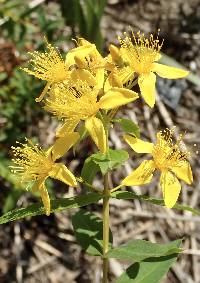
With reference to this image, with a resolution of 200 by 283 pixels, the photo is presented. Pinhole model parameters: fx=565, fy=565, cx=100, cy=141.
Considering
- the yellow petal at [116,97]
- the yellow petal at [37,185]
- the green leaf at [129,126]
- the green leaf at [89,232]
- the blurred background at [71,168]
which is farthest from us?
the blurred background at [71,168]

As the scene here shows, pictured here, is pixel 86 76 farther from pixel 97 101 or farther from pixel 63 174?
pixel 63 174

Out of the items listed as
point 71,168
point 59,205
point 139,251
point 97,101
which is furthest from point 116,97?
point 71,168

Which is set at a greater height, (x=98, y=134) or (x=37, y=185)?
(x=98, y=134)

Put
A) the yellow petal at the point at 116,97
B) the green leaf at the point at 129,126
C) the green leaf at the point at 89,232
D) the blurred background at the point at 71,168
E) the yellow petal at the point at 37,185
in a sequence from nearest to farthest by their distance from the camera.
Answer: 1. the yellow petal at the point at 116,97
2. the green leaf at the point at 129,126
3. the yellow petal at the point at 37,185
4. the green leaf at the point at 89,232
5. the blurred background at the point at 71,168

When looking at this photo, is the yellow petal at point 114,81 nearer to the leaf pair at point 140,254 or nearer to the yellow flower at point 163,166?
the yellow flower at point 163,166

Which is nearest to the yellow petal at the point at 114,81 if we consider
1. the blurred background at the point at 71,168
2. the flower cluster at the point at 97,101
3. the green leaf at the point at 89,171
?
the flower cluster at the point at 97,101

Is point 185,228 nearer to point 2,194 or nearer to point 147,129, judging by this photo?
point 147,129
